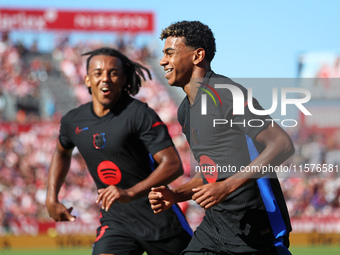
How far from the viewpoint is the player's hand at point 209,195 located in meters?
3.63

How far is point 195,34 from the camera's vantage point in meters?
4.47

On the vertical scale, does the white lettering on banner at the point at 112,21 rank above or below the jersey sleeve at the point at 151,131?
above

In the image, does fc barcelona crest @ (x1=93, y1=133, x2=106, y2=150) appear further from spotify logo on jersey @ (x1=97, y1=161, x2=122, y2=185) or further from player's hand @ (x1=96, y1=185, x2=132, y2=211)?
player's hand @ (x1=96, y1=185, x2=132, y2=211)

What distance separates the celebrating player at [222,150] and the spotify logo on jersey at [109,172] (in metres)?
0.96

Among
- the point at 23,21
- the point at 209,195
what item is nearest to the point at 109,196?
the point at 209,195

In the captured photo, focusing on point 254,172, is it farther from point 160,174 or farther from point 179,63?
point 160,174

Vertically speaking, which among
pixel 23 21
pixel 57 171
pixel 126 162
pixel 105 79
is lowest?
pixel 57 171

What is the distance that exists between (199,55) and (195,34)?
17 cm

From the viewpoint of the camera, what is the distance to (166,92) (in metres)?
26.4

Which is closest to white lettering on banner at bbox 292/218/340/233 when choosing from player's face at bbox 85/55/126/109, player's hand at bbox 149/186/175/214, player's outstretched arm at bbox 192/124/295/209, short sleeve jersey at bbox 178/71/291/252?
player's face at bbox 85/55/126/109

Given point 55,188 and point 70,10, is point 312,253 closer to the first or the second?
point 55,188

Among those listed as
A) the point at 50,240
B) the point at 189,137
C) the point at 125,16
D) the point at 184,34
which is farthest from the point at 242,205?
the point at 125,16

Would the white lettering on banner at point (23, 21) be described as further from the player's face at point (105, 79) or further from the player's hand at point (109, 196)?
the player's hand at point (109, 196)

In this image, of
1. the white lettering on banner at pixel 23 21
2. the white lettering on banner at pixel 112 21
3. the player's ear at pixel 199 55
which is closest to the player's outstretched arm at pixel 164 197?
the player's ear at pixel 199 55
